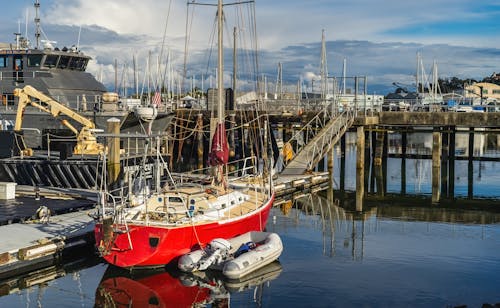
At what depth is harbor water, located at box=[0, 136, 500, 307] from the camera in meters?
16.7

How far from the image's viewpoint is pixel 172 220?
18.8 metres

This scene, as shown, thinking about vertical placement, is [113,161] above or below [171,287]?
above

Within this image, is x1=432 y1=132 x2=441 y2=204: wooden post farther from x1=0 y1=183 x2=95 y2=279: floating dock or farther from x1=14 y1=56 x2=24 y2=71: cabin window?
x1=14 y1=56 x2=24 y2=71: cabin window

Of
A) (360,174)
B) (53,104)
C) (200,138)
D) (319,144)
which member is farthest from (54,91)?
(360,174)

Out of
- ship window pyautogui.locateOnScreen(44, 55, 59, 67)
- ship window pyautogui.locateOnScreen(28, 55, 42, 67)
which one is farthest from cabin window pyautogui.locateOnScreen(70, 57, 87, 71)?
ship window pyautogui.locateOnScreen(28, 55, 42, 67)

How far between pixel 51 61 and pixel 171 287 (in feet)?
91.3

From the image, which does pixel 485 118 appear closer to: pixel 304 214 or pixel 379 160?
pixel 379 160

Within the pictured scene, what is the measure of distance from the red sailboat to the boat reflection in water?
1.68ft

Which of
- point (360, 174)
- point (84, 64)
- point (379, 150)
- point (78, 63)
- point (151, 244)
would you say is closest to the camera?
point (151, 244)

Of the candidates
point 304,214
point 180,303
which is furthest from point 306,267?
point 304,214

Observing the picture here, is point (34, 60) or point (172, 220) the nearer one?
point (172, 220)

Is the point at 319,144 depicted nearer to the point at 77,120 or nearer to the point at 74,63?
the point at 77,120

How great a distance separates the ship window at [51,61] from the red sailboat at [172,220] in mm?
22062

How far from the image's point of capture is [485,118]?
37469 millimetres
